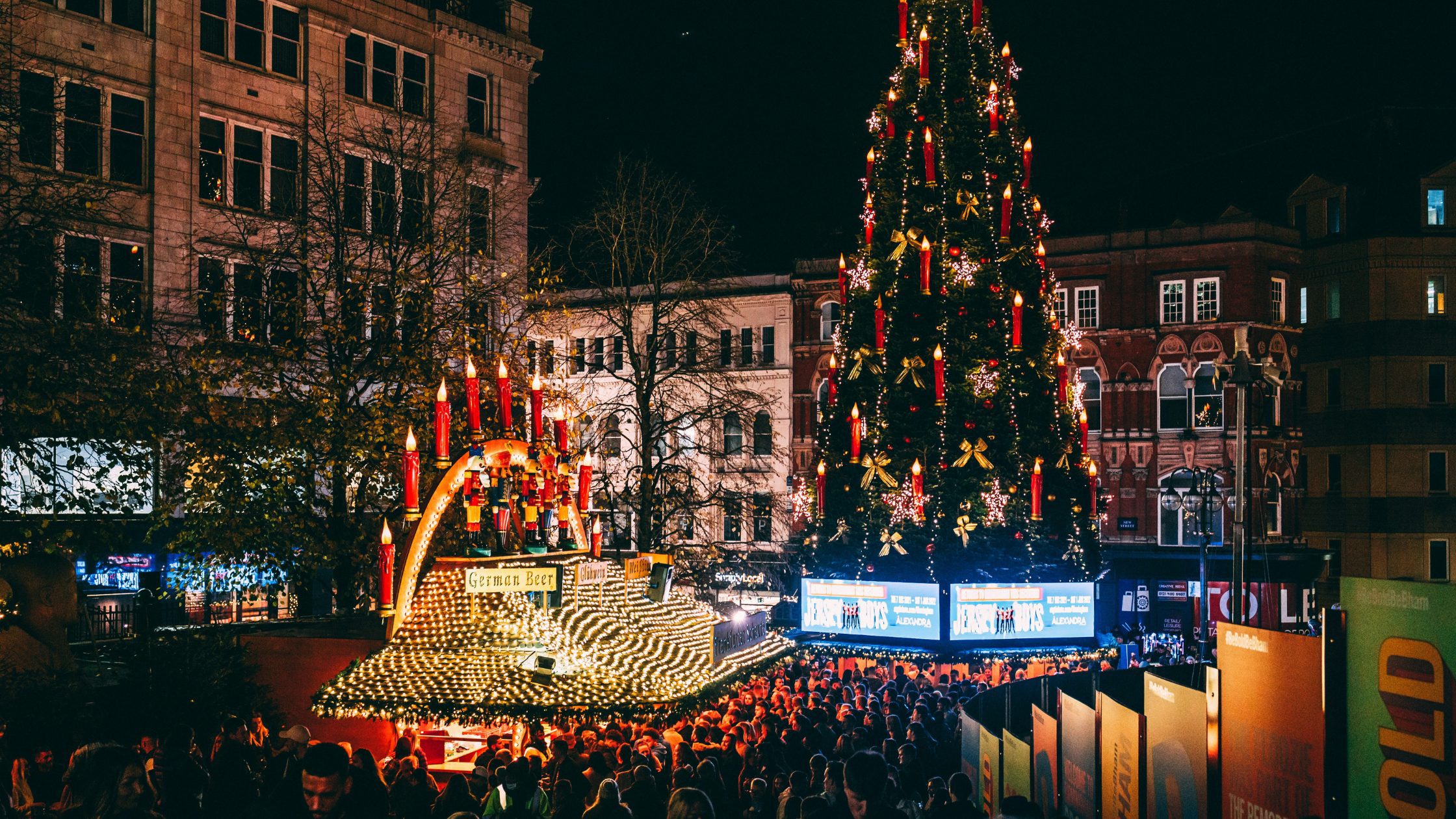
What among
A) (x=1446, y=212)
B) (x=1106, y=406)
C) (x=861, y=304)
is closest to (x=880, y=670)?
(x=861, y=304)

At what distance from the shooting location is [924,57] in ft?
77.5

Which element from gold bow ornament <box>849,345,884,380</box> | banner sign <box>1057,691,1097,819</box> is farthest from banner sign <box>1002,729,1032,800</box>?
gold bow ornament <box>849,345,884,380</box>

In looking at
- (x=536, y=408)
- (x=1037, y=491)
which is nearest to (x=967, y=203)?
(x=1037, y=491)

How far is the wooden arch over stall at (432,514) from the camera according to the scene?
13.8m

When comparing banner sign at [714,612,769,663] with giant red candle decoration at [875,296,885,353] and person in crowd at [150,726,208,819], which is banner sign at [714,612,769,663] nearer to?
giant red candle decoration at [875,296,885,353]

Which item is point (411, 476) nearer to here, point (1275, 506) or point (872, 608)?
point (872, 608)

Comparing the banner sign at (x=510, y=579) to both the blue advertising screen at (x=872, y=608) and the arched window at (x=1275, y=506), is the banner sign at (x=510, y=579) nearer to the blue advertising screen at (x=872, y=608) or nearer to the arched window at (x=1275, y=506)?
the blue advertising screen at (x=872, y=608)

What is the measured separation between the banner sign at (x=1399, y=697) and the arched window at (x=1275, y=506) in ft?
152

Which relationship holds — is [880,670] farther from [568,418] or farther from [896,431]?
[568,418]

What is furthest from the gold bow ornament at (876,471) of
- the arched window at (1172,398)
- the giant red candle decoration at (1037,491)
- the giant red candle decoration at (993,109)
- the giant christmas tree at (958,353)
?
the arched window at (1172,398)

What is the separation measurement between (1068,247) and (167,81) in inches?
1336

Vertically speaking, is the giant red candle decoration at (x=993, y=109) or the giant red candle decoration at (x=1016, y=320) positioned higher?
the giant red candle decoration at (x=993, y=109)

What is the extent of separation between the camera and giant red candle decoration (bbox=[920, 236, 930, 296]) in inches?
886

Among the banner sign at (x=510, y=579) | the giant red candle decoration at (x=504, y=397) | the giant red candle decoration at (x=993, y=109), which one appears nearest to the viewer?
the giant red candle decoration at (x=504, y=397)
